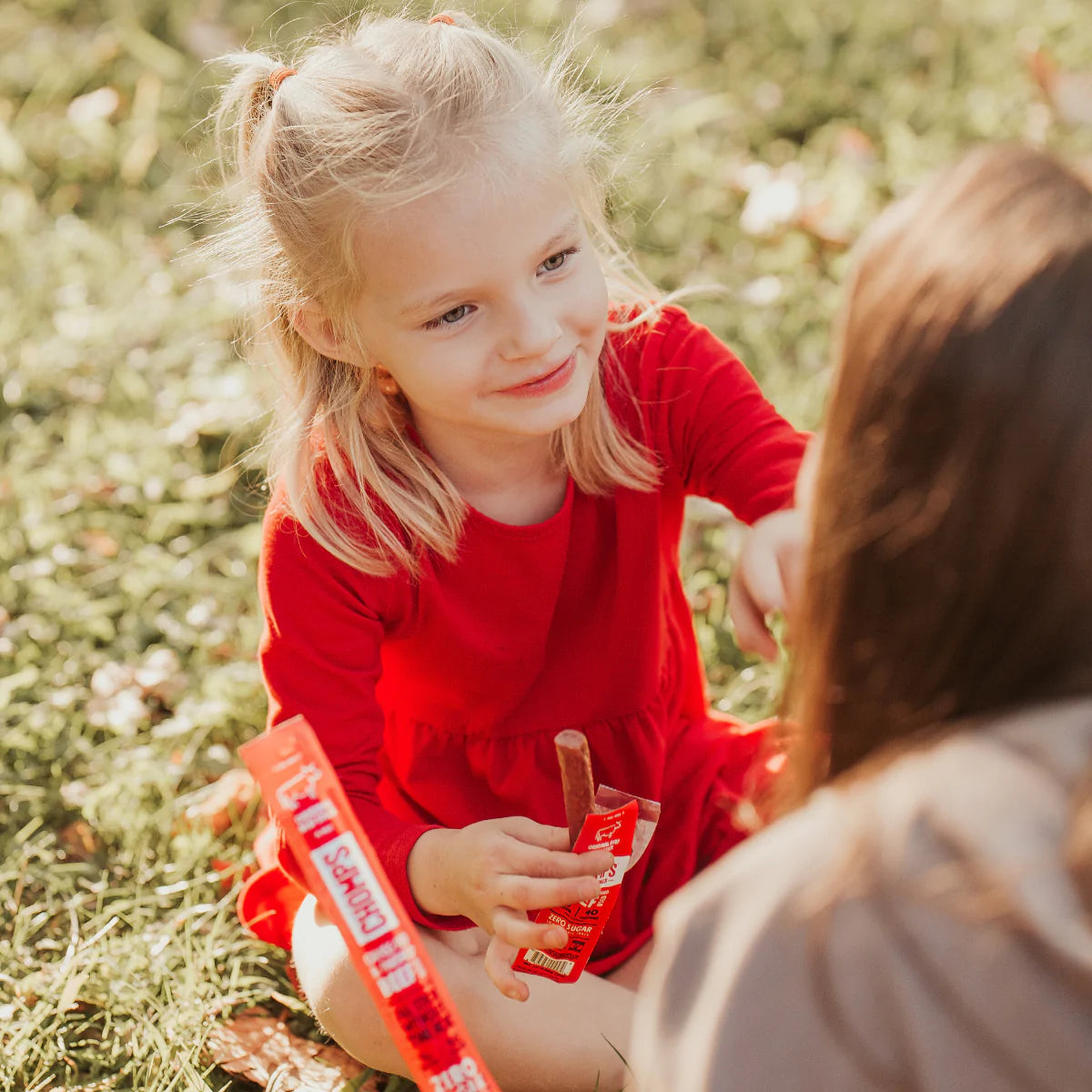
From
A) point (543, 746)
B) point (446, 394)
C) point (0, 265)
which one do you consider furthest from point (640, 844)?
point (0, 265)

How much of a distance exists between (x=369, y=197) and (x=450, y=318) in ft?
0.51

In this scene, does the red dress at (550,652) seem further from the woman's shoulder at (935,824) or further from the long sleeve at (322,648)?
the woman's shoulder at (935,824)

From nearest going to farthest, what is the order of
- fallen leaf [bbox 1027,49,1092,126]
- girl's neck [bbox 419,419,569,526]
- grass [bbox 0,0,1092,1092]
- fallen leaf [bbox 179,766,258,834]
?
girl's neck [bbox 419,419,569,526] → grass [bbox 0,0,1092,1092] → fallen leaf [bbox 179,766,258,834] → fallen leaf [bbox 1027,49,1092,126]

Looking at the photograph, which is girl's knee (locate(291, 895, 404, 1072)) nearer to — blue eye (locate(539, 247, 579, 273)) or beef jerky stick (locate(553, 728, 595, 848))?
beef jerky stick (locate(553, 728, 595, 848))

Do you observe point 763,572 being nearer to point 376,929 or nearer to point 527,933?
point 527,933

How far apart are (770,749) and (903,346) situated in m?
0.93

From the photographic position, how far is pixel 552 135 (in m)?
1.43

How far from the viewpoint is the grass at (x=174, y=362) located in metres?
1.75

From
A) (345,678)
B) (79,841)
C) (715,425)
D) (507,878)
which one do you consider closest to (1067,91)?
(715,425)

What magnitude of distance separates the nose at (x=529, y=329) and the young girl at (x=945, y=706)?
1.77 feet

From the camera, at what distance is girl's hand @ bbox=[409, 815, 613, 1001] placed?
1.27 m

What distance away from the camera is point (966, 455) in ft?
2.66

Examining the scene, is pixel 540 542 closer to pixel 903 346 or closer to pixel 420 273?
pixel 420 273

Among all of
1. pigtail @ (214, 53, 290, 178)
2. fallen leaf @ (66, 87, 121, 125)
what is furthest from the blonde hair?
fallen leaf @ (66, 87, 121, 125)
